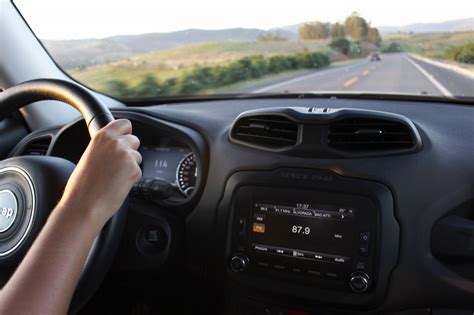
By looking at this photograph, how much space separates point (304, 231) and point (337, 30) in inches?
62.1

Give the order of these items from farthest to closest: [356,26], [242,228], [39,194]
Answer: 1. [356,26]
2. [242,228]
3. [39,194]

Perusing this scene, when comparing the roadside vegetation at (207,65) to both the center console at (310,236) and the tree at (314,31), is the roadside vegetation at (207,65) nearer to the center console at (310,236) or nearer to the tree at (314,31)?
the tree at (314,31)

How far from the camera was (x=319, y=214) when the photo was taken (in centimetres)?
244

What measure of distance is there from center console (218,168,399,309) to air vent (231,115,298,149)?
5.8 inches

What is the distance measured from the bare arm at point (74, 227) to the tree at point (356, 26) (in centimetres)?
202

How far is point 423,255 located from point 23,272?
1.58m

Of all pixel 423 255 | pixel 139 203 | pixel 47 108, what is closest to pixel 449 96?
pixel 423 255

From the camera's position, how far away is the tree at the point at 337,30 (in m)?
3.49

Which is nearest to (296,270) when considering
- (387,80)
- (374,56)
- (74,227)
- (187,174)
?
(187,174)

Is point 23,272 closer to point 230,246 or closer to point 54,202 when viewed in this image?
point 54,202

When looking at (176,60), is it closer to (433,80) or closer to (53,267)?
(433,80)

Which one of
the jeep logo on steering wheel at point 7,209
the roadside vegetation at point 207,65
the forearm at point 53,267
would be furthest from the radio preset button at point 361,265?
the roadside vegetation at point 207,65

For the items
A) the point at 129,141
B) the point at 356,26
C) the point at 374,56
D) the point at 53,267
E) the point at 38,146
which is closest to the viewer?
the point at 53,267

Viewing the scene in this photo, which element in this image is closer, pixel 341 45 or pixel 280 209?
pixel 280 209
